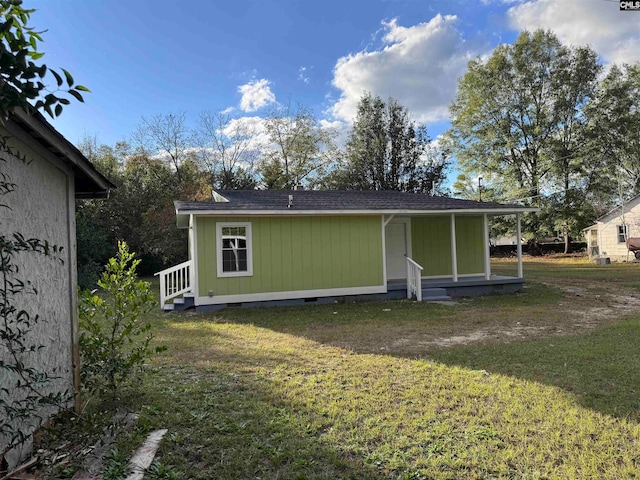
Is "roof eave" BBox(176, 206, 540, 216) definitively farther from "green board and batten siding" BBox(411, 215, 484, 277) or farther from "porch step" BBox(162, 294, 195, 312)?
"porch step" BBox(162, 294, 195, 312)

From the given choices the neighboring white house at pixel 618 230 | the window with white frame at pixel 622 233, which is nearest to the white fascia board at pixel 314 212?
the neighboring white house at pixel 618 230

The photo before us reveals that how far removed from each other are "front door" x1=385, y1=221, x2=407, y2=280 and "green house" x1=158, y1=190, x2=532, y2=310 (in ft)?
0.10

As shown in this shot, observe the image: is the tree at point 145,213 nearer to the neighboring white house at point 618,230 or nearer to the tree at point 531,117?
the tree at point 531,117

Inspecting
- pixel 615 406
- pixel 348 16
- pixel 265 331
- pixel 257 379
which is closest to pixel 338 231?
pixel 265 331

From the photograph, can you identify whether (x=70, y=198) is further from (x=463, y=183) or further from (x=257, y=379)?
(x=463, y=183)

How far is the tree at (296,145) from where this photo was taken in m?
28.6

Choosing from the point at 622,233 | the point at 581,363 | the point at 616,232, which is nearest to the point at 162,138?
the point at 581,363

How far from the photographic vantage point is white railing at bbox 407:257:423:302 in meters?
9.96

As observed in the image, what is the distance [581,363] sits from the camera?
4.51 m

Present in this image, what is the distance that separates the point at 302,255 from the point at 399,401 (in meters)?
6.40

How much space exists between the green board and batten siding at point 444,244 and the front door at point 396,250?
1.08ft

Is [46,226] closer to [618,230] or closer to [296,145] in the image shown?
[296,145]

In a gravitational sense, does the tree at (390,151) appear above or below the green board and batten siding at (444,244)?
above

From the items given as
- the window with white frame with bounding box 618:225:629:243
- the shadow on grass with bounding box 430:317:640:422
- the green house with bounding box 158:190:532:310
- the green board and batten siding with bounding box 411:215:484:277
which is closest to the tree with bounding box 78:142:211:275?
the green house with bounding box 158:190:532:310
